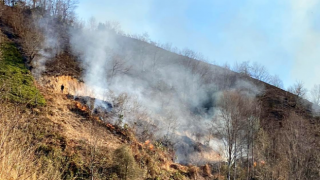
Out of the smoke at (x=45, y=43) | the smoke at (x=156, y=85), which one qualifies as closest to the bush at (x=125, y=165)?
the smoke at (x=156, y=85)

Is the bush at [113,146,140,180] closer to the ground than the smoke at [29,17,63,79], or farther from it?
closer to the ground

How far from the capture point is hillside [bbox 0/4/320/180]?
33.6 feet

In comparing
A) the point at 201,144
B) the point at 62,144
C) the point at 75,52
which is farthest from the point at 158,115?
the point at 62,144

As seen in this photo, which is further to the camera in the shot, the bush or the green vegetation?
the green vegetation

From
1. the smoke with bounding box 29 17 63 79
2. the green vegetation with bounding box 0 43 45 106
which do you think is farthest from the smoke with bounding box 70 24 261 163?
the green vegetation with bounding box 0 43 45 106

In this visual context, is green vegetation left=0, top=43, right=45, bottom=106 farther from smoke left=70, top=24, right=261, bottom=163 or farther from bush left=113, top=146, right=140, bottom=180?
bush left=113, top=146, right=140, bottom=180

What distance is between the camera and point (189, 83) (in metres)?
30.6

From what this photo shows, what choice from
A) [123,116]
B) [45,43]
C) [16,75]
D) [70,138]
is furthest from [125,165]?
[45,43]

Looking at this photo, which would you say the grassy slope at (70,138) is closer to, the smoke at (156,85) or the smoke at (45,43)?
the smoke at (45,43)

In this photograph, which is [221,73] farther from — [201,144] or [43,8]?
[43,8]

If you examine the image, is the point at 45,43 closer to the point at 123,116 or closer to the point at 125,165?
the point at 123,116

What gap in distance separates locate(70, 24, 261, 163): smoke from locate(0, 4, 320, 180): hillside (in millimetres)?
135

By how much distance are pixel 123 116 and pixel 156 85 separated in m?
11.3

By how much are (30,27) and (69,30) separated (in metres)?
6.30
